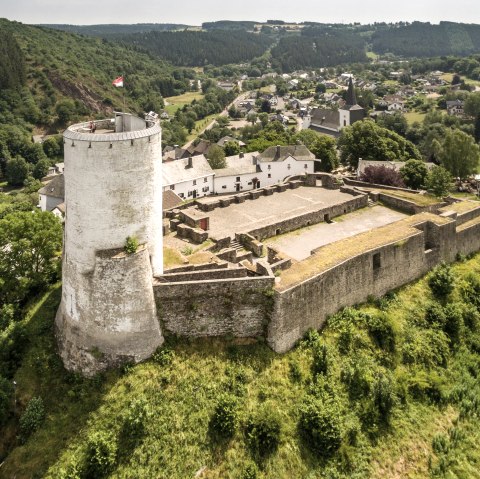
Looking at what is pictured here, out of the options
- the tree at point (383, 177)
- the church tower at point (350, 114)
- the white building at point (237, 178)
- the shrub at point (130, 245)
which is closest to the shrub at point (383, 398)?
the shrub at point (130, 245)

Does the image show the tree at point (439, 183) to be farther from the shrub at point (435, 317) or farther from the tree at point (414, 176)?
the shrub at point (435, 317)

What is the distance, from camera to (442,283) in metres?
29.4

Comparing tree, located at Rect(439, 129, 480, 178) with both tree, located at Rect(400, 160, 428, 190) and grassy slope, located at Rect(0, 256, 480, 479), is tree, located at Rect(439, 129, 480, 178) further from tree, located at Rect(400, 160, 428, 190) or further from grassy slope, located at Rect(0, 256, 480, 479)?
grassy slope, located at Rect(0, 256, 480, 479)

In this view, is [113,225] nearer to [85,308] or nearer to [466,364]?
[85,308]

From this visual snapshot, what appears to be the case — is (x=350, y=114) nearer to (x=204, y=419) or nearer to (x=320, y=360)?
(x=320, y=360)

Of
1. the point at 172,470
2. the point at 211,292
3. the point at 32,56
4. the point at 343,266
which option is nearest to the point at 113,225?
the point at 211,292

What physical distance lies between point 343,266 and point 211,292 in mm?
7707

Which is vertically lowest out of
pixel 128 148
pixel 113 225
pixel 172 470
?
pixel 172 470

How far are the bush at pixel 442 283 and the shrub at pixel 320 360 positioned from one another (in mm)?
10520

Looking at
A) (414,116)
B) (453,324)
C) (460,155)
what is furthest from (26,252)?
(414,116)

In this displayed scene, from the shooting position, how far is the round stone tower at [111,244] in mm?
19234

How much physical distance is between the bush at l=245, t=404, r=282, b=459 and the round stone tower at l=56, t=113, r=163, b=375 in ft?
18.6

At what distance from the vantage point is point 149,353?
21375 millimetres

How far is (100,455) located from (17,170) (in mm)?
84719
